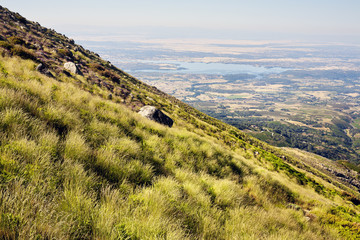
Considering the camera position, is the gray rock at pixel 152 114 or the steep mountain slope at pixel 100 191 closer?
the steep mountain slope at pixel 100 191

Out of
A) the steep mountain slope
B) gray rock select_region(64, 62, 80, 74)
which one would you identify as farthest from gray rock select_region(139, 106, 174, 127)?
gray rock select_region(64, 62, 80, 74)

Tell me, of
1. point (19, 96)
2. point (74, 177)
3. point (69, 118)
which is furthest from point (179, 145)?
point (19, 96)

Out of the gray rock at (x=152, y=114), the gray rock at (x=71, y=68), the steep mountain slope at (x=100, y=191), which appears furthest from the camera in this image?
the gray rock at (x=71, y=68)

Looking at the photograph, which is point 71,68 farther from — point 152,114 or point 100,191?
point 100,191

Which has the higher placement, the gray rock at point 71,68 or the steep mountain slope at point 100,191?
the gray rock at point 71,68

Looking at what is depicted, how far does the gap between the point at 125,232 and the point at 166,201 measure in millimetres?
1293

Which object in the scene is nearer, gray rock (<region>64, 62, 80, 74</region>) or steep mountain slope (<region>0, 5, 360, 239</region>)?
steep mountain slope (<region>0, 5, 360, 239</region>)

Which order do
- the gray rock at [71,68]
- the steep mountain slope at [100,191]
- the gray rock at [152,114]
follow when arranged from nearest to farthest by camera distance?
the steep mountain slope at [100,191], the gray rock at [152,114], the gray rock at [71,68]

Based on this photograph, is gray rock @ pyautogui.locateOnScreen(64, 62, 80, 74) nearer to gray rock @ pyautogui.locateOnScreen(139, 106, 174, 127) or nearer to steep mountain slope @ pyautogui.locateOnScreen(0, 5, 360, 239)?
gray rock @ pyautogui.locateOnScreen(139, 106, 174, 127)

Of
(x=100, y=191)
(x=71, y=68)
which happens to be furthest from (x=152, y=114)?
(x=100, y=191)

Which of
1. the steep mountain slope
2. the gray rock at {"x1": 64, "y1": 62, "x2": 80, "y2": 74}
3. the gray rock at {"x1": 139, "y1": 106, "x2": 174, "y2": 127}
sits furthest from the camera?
the gray rock at {"x1": 64, "y1": 62, "x2": 80, "y2": 74}

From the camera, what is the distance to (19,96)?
16.8 feet

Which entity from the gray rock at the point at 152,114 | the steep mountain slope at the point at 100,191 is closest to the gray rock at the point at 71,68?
the gray rock at the point at 152,114

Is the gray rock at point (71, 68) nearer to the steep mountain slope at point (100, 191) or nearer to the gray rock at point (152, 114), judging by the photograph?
the gray rock at point (152, 114)
